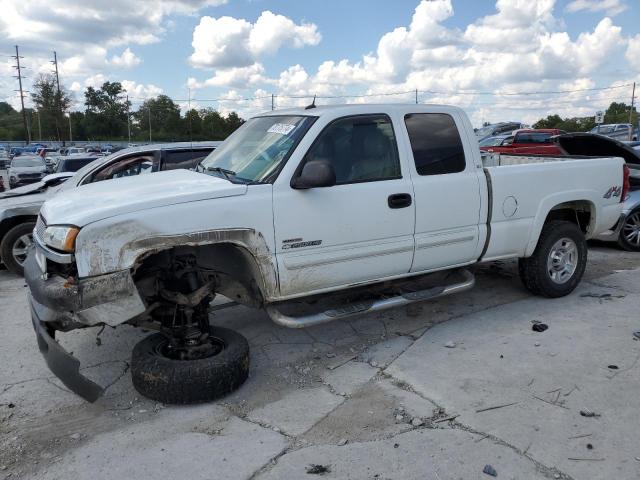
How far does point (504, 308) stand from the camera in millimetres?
5441

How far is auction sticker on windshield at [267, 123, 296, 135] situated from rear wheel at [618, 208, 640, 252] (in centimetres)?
602

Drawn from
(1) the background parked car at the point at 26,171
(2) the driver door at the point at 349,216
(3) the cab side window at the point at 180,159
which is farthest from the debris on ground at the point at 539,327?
(1) the background parked car at the point at 26,171

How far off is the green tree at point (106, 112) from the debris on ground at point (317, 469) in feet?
345

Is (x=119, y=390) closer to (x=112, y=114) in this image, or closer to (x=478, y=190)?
(x=478, y=190)

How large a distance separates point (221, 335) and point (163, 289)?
61cm

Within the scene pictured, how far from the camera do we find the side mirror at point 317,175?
3760 millimetres

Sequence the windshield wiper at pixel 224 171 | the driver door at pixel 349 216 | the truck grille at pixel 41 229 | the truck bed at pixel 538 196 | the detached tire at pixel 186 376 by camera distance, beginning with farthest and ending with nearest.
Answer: the truck bed at pixel 538 196 < the windshield wiper at pixel 224 171 < the driver door at pixel 349 216 < the truck grille at pixel 41 229 < the detached tire at pixel 186 376

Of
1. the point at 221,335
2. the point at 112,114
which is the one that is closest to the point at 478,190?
the point at 221,335

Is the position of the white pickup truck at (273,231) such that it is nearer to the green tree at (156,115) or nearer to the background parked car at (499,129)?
the background parked car at (499,129)

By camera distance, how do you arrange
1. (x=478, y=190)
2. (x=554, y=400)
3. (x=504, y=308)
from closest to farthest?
1. (x=554, y=400)
2. (x=478, y=190)
3. (x=504, y=308)

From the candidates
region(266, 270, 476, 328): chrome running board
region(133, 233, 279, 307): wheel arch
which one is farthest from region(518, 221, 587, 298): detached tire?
region(133, 233, 279, 307): wheel arch

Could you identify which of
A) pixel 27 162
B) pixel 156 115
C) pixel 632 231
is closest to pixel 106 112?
pixel 156 115

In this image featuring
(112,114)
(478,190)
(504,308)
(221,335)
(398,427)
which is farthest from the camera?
(112,114)

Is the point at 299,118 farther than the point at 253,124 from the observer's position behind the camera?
No
